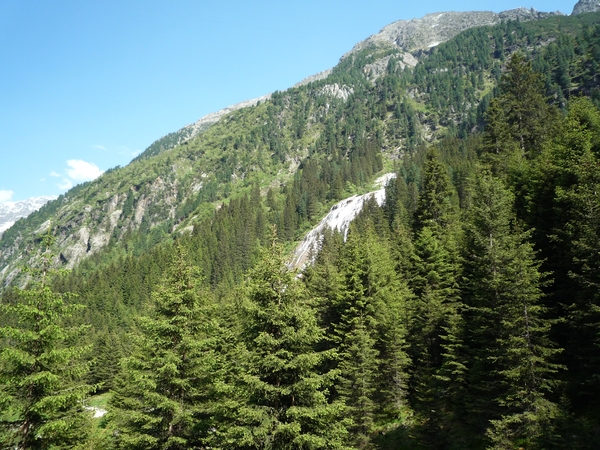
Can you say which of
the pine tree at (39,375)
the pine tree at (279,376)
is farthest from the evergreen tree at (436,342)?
the pine tree at (39,375)

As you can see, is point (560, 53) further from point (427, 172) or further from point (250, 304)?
point (250, 304)

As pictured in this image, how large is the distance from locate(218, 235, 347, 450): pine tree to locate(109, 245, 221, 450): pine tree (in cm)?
217

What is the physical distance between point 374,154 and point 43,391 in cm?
16082

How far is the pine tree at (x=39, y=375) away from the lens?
541 inches

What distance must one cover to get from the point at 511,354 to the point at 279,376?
11.4 metres

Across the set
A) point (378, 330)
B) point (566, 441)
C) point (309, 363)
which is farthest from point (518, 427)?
point (378, 330)

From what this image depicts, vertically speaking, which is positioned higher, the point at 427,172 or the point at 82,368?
the point at 427,172

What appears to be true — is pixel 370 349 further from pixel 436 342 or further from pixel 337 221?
pixel 337 221

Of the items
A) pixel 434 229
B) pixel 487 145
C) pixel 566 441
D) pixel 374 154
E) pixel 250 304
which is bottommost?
pixel 566 441

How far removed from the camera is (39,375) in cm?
1355

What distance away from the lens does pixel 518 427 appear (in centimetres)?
1697

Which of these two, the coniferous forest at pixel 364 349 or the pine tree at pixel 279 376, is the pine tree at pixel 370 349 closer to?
the coniferous forest at pixel 364 349

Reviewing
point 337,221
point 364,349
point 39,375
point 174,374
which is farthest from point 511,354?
point 337,221

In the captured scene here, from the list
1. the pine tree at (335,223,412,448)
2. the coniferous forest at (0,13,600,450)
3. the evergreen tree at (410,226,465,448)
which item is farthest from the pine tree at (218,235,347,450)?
the evergreen tree at (410,226,465,448)
